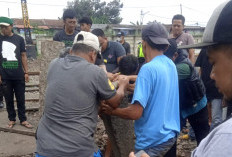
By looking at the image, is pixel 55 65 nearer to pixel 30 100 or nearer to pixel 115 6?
pixel 30 100

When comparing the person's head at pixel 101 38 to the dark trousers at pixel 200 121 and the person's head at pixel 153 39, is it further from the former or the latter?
the person's head at pixel 153 39

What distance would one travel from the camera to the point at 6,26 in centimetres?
436

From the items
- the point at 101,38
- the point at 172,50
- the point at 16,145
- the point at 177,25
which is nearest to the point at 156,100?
the point at 172,50

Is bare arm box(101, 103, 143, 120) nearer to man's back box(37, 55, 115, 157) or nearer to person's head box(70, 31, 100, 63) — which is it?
man's back box(37, 55, 115, 157)

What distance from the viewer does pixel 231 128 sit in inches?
29.5

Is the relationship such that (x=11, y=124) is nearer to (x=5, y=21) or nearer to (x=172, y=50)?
(x=5, y=21)

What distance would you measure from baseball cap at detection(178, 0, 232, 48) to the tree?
130ft

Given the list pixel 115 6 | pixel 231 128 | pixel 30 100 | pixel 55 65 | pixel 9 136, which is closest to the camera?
pixel 231 128

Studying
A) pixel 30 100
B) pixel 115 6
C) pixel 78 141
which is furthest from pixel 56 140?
pixel 115 6

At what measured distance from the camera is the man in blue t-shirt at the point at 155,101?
1.89 meters

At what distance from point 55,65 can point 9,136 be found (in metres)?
3.04

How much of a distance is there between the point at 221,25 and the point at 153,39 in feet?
3.81

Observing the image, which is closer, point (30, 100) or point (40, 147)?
point (40, 147)

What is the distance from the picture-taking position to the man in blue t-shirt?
189 cm
